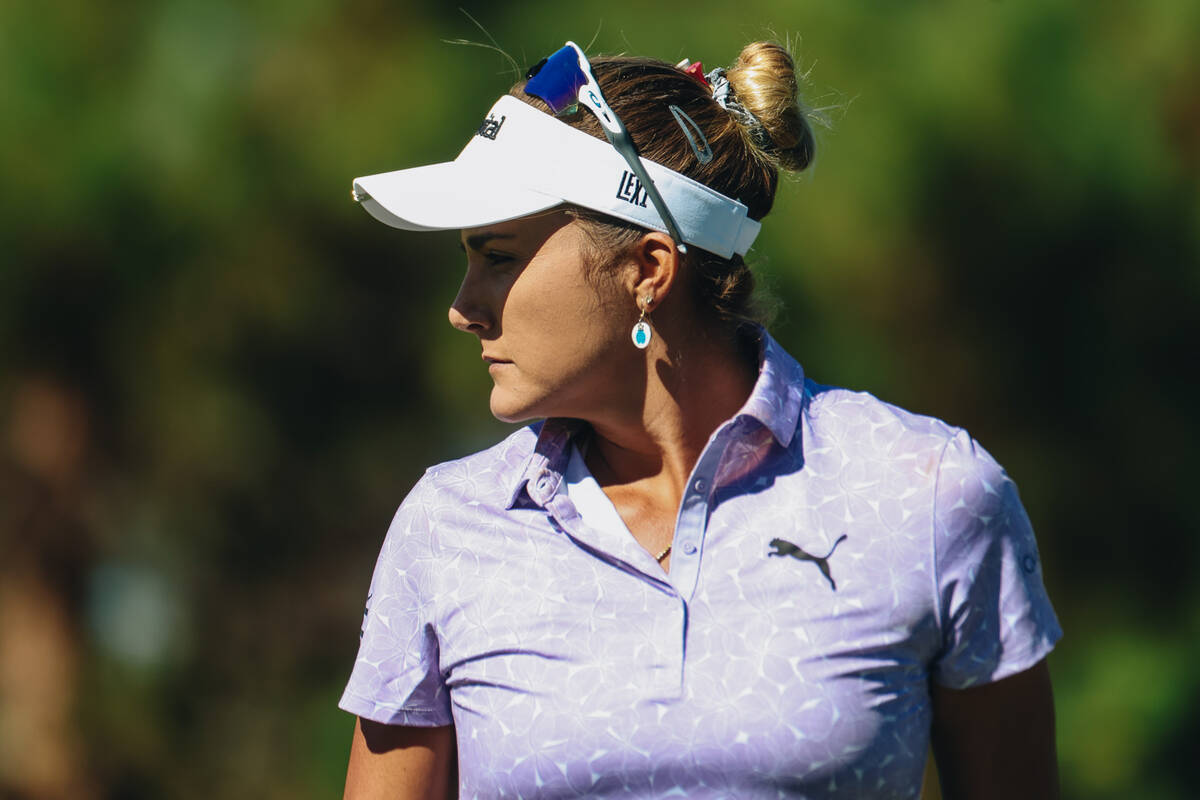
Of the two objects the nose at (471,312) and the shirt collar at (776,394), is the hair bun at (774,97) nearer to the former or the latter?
the shirt collar at (776,394)

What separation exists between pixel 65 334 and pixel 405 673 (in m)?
3.15

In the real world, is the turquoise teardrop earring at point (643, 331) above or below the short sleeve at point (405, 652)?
above

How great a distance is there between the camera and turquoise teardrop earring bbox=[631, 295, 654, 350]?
5.06 ft

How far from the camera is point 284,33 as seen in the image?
411 centimetres

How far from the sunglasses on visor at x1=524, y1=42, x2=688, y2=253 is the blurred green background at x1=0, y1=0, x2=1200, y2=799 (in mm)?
1811

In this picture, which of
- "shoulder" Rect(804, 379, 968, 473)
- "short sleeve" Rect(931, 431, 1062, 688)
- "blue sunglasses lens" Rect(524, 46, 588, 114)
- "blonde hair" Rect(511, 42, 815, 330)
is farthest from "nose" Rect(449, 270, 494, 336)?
"short sleeve" Rect(931, 431, 1062, 688)

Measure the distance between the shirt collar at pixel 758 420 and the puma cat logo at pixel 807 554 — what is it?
0.12 metres

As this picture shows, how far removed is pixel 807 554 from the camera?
4.61 feet

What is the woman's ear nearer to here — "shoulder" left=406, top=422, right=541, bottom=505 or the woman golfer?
the woman golfer

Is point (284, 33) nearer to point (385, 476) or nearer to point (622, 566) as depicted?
point (385, 476)

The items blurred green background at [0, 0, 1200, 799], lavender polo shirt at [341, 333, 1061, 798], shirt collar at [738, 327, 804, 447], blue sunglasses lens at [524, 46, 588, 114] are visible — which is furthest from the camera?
blurred green background at [0, 0, 1200, 799]

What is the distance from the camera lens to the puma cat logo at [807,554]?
1.39m

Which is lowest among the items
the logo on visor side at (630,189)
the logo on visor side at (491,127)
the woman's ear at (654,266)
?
the woman's ear at (654,266)

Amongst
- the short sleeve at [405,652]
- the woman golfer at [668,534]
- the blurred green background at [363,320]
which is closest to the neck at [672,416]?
the woman golfer at [668,534]
